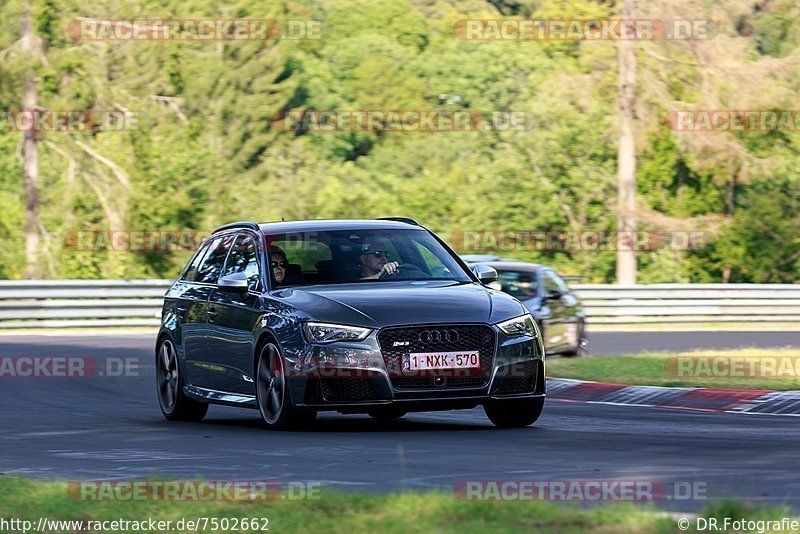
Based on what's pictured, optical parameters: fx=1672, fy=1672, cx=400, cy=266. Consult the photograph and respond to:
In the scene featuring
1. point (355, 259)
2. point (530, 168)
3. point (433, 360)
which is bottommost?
point (530, 168)

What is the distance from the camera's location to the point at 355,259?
12648mm

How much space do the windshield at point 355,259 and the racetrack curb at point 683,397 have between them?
3.08 meters

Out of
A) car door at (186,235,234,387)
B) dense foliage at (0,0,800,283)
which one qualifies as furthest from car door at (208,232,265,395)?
dense foliage at (0,0,800,283)

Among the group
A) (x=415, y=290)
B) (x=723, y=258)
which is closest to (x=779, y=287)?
(x=723, y=258)

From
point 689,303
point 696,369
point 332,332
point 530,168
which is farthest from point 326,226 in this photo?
point 530,168

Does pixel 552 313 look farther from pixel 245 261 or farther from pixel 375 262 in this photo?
pixel 375 262

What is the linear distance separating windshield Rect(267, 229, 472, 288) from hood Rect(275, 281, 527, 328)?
24cm

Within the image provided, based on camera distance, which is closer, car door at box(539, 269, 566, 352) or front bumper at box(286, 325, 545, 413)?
front bumper at box(286, 325, 545, 413)

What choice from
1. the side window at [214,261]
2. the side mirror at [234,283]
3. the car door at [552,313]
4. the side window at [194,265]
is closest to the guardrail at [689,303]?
the car door at [552,313]

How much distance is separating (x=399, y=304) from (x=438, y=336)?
40 centimetres

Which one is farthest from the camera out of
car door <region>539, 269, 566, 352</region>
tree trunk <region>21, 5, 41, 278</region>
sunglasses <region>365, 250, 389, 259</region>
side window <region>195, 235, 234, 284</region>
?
tree trunk <region>21, 5, 41, 278</region>

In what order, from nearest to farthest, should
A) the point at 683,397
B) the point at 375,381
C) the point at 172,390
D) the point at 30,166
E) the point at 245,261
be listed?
the point at 375,381 < the point at 245,261 < the point at 172,390 < the point at 683,397 < the point at 30,166

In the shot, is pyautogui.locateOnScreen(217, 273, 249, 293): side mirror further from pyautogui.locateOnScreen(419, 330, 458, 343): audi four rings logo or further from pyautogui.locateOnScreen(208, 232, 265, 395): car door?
pyautogui.locateOnScreen(419, 330, 458, 343): audi four rings logo

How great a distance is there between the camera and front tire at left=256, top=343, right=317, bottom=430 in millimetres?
11727
